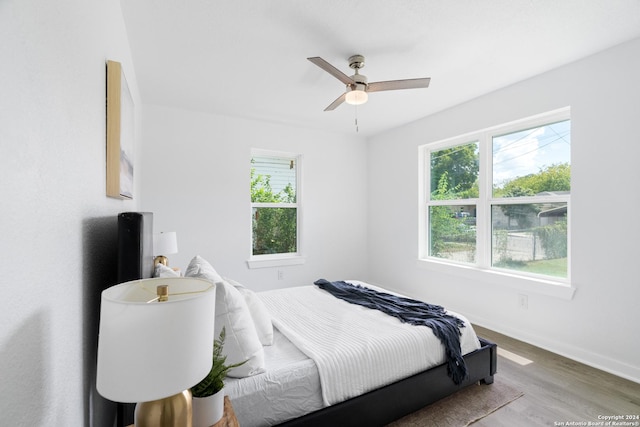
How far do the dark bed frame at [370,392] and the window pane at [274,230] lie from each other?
2.44m

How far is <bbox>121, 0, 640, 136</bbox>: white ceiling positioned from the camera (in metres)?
1.89

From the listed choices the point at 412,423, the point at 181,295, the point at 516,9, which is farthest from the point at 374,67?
the point at 412,423

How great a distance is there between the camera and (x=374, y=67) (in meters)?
2.60

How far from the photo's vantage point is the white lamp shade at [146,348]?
63 cm

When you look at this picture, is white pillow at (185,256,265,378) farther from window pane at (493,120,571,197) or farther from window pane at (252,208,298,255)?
window pane at (493,120,571,197)

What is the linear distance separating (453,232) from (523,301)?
43.1 inches

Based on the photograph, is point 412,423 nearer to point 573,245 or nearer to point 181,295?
point 181,295

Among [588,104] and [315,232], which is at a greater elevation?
[588,104]

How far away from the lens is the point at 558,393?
82.4 inches

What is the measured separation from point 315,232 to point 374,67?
252 centimetres

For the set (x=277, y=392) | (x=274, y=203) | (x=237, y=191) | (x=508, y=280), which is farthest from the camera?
(x=274, y=203)

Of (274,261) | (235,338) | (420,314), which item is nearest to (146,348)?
(235,338)

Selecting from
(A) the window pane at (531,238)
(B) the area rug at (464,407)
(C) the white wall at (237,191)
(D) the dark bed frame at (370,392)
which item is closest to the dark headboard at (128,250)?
(D) the dark bed frame at (370,392)

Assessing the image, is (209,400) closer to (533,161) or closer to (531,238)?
(531,238)
